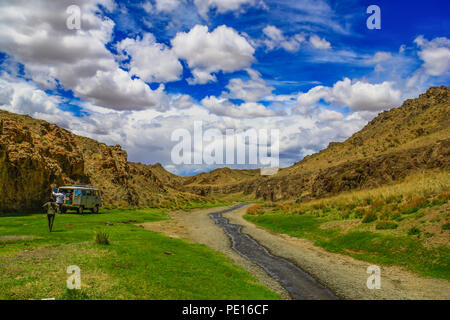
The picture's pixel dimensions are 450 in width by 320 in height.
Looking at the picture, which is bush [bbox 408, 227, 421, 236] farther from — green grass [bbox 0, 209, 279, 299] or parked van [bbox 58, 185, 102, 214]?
parked van [bbox 58, 185, 102, 214]

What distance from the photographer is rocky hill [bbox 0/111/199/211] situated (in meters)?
34.7

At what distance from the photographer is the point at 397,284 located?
47.3 feet

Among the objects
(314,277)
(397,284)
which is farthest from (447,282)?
(314,277)

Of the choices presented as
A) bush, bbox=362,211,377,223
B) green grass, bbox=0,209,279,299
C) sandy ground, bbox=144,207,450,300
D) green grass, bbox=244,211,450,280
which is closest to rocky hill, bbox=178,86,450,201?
bush, bbox=362,211,377,223

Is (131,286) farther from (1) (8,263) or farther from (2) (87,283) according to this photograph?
(1) (8,263)

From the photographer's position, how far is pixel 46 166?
40.5 metres

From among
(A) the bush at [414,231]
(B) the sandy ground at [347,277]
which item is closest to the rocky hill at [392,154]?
(A) the bush at [414,231]

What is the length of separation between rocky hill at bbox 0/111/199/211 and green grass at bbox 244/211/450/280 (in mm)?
33105

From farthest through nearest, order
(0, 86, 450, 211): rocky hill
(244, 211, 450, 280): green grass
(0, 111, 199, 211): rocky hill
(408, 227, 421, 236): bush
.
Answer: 1. (0, 86, 450, 211): rocky hill
2. (0, 111, 199, 211): rocky hill
3. (408, 227, 421, 236): bush
4. (244, 211, 450, 280): green grass

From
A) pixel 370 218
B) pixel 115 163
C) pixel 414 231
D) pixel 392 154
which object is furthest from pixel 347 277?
pixel 115 163

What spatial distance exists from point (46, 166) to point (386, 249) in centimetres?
4202

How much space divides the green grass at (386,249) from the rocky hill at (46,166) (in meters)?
33.1

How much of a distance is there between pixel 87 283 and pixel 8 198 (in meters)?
30.7

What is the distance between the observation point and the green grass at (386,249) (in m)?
16.3
